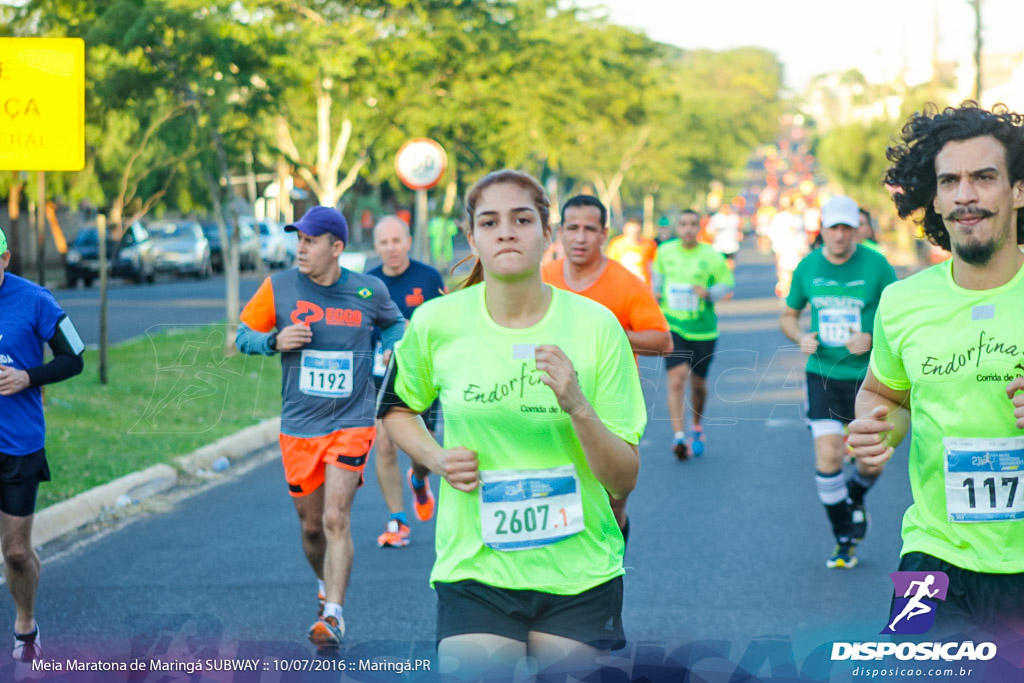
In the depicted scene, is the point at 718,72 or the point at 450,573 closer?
the point at 450,573

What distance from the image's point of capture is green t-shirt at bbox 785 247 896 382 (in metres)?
8.00

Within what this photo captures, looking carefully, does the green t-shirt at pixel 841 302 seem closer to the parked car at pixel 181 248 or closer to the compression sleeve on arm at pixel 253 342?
the compression sleeve on arm at pixel 253 342

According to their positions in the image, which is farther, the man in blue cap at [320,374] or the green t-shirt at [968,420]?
the man in blue cap at [320,374]

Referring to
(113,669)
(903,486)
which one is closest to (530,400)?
(113,669)

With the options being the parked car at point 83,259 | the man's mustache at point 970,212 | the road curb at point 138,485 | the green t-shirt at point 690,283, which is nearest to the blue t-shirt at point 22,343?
the road curb at point 138,485

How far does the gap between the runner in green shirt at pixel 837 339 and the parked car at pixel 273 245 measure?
37414 mm

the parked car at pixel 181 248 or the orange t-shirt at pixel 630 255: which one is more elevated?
the orange t-shirt at pixel 630 255

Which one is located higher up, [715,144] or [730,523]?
[715,144]

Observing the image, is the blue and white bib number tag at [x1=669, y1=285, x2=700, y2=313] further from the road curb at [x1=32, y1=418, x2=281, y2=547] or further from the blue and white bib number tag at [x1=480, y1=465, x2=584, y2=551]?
the blue and white bib number tag at [x1=480, y1=465, x2=584, y2=551]

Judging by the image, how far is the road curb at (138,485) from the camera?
8383mm

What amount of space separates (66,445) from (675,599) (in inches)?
235

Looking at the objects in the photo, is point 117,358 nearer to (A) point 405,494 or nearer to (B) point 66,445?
(B) point 66,445

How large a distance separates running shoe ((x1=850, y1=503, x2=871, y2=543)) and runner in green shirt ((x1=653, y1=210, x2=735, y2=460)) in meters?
3.43

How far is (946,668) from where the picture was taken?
134 inches
